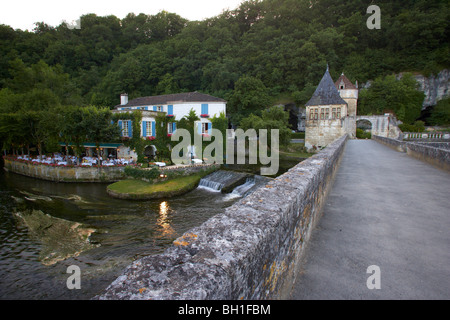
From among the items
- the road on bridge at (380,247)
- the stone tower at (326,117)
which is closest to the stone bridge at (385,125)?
the stone tower at (326,117)

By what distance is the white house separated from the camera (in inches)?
1228

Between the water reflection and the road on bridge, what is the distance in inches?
390

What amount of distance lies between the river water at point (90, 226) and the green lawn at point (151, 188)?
0.82 meters

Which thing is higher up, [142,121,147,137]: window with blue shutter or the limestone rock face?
the limestone rock face

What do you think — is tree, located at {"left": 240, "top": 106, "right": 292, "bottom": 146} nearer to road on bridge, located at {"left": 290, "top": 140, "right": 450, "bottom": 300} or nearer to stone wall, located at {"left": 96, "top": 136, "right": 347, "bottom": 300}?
road on bridge, located at {"left": 290, "top": 140, "right": 450, "bottom": 300}

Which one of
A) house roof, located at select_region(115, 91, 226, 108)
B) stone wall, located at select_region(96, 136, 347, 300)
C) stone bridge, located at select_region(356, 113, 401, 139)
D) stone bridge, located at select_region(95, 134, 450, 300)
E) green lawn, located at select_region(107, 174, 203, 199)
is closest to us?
stone wall, located at select_region(96, 136, 347, 300)

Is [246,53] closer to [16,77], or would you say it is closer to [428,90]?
[428,90]

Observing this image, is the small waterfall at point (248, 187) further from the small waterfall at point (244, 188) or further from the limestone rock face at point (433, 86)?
the limestone rock face at point (433, 86)

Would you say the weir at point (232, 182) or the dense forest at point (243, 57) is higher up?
the dense forest at point (243, 57)

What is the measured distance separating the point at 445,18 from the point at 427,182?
67747 mm

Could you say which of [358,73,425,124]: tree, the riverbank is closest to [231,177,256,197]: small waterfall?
the riverbank

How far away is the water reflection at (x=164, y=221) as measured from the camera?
14295mm

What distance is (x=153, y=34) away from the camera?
318 ft
